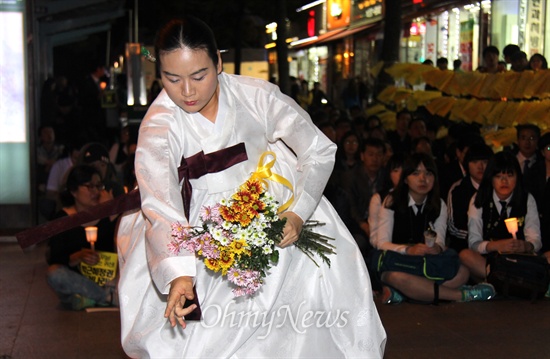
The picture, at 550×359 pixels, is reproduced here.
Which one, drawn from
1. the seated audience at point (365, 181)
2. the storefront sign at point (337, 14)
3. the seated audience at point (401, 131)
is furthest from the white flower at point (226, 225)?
the storefront sign at point (337, 14)

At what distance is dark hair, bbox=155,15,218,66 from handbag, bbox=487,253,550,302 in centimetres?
422

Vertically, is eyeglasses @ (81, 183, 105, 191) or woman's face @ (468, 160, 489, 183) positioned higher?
woman's face @ (468, 160, 489, 183)

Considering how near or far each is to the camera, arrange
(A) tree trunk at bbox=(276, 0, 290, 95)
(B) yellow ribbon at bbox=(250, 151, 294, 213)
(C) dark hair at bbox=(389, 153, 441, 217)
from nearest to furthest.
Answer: (B) yellow ribbon at bbox=(250, 151, 294, 213)
(C) dark hair at bbox=(389, 153, 441, 217)
(A) tree trunk at bbox=(276, 0, 290, 95)

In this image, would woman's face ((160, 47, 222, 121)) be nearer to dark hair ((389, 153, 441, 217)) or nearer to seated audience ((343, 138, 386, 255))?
dark hair ((389, 153, 441, 217))

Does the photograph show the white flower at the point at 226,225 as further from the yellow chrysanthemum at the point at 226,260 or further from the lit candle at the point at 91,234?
the lit candle at the point at 91,234

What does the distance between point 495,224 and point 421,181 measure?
2.61ft

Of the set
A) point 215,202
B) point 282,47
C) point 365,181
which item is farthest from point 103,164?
point 282,47

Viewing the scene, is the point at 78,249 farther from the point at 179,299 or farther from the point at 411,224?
the point at 179,299

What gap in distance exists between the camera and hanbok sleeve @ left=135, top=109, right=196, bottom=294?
3619 millimetres

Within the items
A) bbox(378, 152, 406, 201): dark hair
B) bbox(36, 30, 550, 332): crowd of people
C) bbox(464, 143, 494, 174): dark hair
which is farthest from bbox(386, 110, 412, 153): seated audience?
bbox(378, 152, 406, 201): dark hair

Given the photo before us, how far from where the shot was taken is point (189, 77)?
3768 mm

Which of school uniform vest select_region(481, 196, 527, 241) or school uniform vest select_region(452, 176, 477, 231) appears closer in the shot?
school uniform vest select_region(481, 196, 527, 241)

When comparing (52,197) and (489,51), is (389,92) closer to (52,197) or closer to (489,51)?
(489,51)

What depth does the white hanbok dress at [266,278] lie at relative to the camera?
388 cm
